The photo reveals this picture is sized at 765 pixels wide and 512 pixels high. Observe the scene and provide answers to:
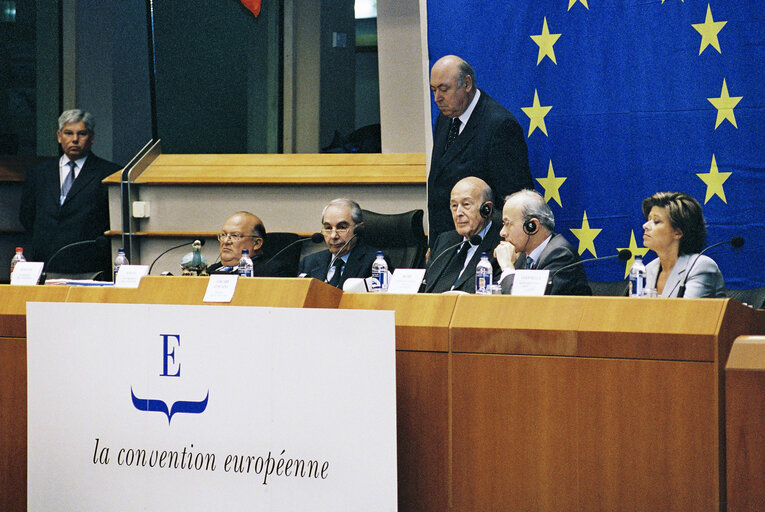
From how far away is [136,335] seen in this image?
8.70 ft

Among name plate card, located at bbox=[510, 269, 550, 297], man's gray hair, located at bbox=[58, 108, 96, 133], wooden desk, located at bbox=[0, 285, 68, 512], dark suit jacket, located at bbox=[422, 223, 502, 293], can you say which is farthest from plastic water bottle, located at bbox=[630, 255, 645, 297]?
man's gray hair, located at bbox=[58, 108, 96, 133]

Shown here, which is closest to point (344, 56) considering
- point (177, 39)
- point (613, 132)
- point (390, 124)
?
point (177, 39)

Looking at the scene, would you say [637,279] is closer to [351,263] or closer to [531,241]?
[531,241]

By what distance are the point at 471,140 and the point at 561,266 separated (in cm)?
108

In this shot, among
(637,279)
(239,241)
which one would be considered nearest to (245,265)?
(239,241)

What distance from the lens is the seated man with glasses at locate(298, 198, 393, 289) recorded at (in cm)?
409

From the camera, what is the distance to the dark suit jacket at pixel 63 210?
5262mm

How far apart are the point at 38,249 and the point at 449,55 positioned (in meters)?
2.42

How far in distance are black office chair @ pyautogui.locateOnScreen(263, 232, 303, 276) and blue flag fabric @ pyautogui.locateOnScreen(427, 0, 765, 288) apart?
1088 mm

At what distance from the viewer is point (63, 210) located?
5.29 metres

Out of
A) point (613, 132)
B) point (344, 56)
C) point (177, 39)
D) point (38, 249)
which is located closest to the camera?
point (613, 132)

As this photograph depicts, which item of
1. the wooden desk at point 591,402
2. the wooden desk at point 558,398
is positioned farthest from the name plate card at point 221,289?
the wooden desk at point 591,402

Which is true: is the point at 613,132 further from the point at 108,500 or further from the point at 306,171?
the point at 108,500

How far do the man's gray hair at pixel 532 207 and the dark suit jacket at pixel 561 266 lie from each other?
0.23 feet
